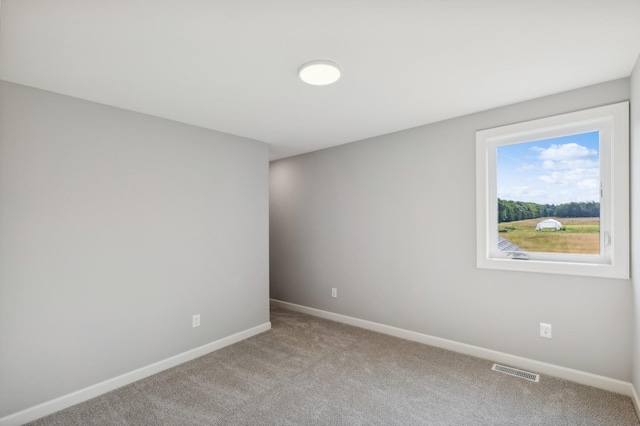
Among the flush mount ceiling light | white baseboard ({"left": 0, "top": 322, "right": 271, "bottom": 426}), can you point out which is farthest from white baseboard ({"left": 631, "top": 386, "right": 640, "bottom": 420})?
white baseboard ({"left": 0, "top": 322, "right": 271, "bottom": 426})

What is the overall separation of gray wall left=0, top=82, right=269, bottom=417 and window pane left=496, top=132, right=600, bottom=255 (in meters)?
2.78

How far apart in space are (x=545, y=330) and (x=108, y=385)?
3.58m

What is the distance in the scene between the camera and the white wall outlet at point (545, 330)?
8.36 feet

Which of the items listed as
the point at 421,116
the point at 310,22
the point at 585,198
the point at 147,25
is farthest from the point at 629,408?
the point at 147,25

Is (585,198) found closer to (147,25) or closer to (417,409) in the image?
(417,409)

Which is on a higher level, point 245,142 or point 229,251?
point 245,142

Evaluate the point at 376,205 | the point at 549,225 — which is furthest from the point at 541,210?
the point at 376,205

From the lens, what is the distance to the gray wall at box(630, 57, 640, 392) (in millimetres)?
2006

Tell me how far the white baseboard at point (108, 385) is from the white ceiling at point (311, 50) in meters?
2.25

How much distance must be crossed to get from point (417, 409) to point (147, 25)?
2.87m

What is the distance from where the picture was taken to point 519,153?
2799 millimetres

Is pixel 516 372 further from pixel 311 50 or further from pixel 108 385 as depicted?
pixel 108 385

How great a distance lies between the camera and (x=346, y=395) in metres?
2.34

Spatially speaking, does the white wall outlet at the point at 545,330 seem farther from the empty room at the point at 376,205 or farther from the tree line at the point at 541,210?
the tree line at the point at 541,210
